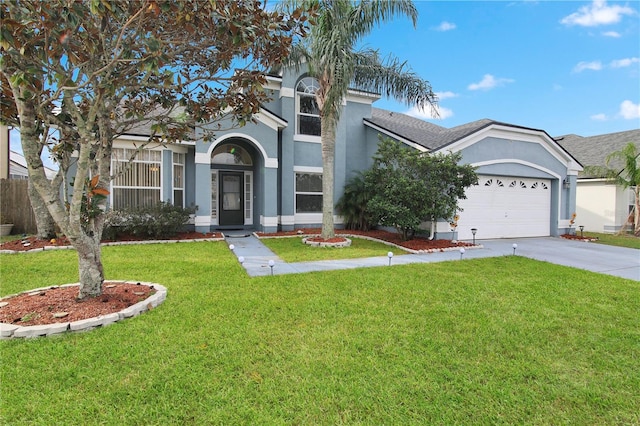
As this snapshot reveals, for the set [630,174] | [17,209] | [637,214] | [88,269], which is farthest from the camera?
[637,214]

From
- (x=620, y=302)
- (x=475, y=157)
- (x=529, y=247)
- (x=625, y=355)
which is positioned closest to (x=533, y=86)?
(x=475, y=157)

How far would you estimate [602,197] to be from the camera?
17.7 metres

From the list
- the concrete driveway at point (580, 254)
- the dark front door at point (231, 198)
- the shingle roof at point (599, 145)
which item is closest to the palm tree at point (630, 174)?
the shingle roof at point (599, 145)

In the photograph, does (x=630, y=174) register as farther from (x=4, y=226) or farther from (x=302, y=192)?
(x=4, y=226)

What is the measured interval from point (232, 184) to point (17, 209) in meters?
8.62

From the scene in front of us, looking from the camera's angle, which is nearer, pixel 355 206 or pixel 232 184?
pixel 355 206

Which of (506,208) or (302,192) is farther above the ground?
(302,192)

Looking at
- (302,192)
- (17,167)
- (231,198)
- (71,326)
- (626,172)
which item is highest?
(17,167)

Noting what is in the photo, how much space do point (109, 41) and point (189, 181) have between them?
882cm

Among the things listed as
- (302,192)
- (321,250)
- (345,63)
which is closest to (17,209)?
(302,192)

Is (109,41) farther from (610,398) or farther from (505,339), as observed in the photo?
Answer: (610,398)

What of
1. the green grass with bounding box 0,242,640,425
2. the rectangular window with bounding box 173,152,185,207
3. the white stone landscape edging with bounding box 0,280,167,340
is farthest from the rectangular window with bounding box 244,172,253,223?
the white stone landscape edging with bounding box 0,280,167,340

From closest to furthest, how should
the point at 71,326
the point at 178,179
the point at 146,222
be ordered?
the point at 71,326 → the point at 146,222 → the point at 178,179

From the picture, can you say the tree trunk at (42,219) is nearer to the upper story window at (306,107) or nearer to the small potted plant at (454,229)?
the upper story window at (306,107)
